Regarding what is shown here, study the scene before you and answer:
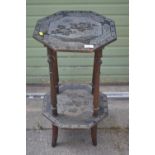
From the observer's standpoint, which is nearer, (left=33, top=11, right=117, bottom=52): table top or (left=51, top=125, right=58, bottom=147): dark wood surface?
(left=33, top=11, right=117, bottom=52): table top

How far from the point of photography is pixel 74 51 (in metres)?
3.19

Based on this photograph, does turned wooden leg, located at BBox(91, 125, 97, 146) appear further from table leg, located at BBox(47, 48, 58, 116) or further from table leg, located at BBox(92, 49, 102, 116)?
table leg, located at BBox(47, 48, 58, 116)

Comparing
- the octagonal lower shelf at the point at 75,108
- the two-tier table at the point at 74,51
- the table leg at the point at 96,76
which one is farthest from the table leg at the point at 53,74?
the table leg at the point at 96,76

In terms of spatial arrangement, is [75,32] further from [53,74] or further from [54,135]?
[54,135]

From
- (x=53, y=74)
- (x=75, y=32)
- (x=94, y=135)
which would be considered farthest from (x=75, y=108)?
(x=75, y=32)

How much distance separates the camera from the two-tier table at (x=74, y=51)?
3250mm

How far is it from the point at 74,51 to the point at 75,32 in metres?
0.28

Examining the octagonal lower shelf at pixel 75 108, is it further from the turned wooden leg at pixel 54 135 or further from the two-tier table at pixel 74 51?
the turned wooden leg at pixel 54 135

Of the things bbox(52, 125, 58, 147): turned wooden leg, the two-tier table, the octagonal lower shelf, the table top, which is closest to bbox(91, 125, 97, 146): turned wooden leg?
the two-tier table

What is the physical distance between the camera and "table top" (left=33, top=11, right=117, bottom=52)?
3203 millimetres
